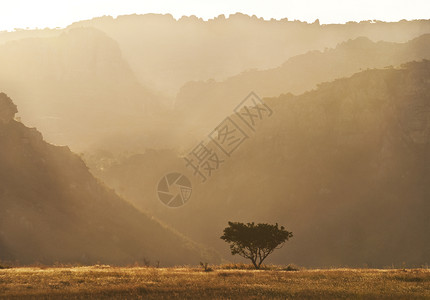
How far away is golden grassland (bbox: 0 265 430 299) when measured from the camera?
33812 millimetres

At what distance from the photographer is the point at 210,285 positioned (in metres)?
37.4

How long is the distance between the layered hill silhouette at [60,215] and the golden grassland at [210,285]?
2793 inches

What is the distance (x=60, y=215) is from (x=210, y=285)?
340 feet

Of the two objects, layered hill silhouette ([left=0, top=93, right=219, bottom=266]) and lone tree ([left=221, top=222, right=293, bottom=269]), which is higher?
layered hill silhouette ([left=0, top=93, right=219, bottom=266])

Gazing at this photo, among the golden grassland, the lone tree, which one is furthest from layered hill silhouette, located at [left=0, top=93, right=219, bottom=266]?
the golden grassland

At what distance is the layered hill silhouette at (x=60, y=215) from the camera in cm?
11962

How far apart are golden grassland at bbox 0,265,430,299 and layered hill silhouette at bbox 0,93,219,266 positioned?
70.9 meters

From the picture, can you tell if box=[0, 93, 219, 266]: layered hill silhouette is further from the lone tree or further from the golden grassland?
the golden grassland

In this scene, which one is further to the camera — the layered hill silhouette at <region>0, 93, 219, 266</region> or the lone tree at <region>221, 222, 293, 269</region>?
the layered hill silhouette at <region>0, 93, 219, 266</region>

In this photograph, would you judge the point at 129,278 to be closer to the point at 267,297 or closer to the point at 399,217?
the point at 267,297

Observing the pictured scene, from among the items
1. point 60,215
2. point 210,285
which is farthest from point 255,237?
point 60,215

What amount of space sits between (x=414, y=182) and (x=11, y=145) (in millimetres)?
133983

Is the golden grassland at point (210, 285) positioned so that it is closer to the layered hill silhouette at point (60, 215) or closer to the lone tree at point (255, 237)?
the lone tree at point (255, 237)

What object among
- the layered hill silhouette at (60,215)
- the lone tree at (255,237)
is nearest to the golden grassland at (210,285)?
the lone tree at (255,237)
